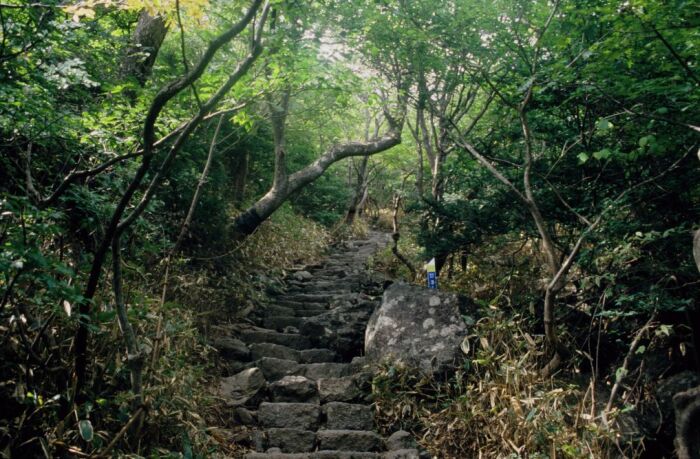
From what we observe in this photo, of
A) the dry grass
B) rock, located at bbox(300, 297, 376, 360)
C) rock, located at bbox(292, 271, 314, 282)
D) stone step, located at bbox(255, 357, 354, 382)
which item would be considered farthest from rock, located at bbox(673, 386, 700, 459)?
rock, located at bbox(292, 271, 314, 282)

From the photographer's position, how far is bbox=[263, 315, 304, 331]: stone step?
696cm

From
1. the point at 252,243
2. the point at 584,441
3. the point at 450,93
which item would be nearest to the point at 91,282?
the point at 584,441

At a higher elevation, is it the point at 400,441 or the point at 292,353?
the point at 292,353

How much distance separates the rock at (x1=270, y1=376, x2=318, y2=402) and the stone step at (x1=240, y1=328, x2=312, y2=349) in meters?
1.25

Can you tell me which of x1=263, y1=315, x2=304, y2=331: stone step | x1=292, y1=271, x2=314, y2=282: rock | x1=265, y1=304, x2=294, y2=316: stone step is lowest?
x1=263, y1=315, x2=304, y2=331: stone step

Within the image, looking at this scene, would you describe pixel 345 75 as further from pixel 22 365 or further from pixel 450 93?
pixel 22 365

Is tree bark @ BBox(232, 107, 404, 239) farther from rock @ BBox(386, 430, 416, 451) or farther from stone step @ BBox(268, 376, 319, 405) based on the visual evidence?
rock @ BBox(386, 430, 416, 451)

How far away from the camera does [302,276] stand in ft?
31.0

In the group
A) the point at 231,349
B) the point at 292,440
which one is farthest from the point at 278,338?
the point at 292,440

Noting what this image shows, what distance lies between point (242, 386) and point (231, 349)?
797 millimetres

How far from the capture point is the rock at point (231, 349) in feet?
18.7

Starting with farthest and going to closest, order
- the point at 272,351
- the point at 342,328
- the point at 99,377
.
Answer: the point at 342,328, the point at 272,351, the point at 99,377

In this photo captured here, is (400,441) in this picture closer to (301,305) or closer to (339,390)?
(339,390)

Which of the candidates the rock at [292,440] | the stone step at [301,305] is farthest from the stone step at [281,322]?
the rock at [292,440]
